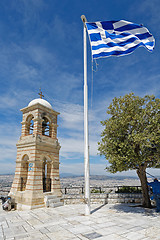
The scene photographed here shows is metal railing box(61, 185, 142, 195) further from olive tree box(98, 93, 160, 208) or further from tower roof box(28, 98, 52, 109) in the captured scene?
tower roof box(28, 98, 52, 109)

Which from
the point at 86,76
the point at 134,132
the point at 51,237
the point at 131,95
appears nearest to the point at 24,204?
the point at 51,237

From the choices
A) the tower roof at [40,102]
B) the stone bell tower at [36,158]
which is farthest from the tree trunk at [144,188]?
the tower roof at [40,102]

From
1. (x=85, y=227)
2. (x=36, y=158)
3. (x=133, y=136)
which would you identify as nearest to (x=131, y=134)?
(x=133, y=136)

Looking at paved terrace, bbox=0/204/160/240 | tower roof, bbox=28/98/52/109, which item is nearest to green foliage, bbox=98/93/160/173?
paved terrace, bbox=0/204/160/240

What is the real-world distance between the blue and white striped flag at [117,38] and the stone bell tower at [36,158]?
300 inches

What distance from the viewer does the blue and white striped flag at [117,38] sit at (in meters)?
10.3

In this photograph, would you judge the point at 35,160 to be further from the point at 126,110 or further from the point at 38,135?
the point at 126,110

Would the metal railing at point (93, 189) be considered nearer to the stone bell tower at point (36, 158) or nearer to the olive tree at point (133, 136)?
the stone bell tower at point (36, 158)

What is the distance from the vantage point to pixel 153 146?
1088cm

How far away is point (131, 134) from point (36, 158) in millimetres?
8077

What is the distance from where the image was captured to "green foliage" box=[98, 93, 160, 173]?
406 inches

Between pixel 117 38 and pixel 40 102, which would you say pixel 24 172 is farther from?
pixel 117 38

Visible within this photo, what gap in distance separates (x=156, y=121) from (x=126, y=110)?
218 centimetres

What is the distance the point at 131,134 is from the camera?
11016 mm
